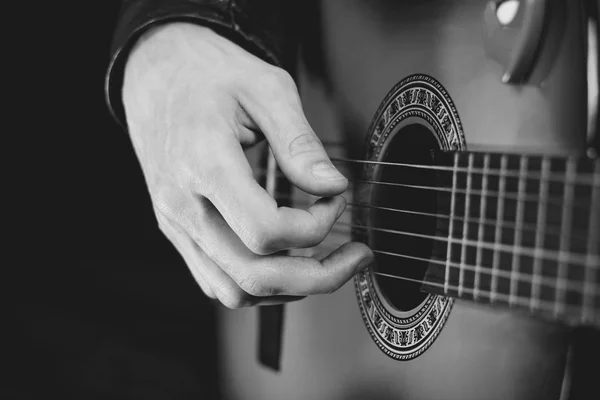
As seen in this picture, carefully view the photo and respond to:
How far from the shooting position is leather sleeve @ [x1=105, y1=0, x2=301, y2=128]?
758 millimetres

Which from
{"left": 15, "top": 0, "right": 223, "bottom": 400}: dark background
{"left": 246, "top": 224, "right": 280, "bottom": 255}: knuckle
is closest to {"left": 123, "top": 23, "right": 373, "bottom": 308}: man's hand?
{"left": 246, "top": 224, "right": 280, "bottom": 255}: knuckle

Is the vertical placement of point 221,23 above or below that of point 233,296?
above

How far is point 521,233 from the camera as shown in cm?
49

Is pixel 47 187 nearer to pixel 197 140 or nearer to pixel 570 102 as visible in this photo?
pixel 197 140

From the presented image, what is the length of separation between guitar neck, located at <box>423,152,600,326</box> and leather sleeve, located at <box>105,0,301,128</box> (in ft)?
1.23

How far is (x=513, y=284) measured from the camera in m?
0.50

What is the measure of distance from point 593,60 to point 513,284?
206 mm

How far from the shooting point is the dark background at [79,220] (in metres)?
1.37

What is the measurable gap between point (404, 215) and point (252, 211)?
22 centimetres

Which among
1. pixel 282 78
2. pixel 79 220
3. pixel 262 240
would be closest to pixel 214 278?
pixel 262 240

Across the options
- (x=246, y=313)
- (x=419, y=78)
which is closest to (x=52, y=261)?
(x=246, y=313)

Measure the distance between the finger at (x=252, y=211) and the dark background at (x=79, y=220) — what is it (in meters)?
0.80

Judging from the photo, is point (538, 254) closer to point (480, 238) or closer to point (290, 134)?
point (480, 238)

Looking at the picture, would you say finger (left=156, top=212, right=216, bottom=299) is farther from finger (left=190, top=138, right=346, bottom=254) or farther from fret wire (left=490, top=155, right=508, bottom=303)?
fret wire (left=490, top=155, right=508, bottom=303)
